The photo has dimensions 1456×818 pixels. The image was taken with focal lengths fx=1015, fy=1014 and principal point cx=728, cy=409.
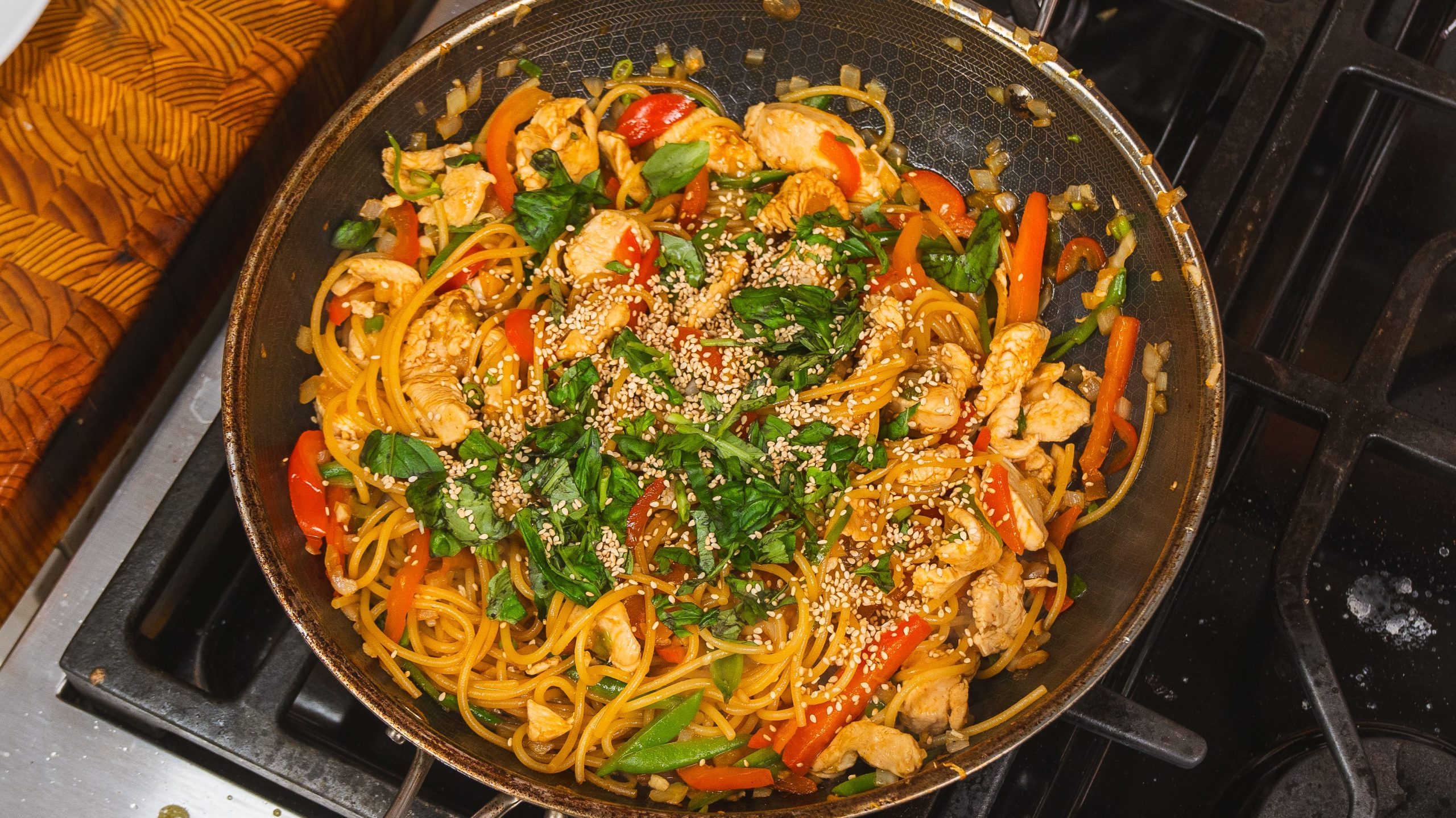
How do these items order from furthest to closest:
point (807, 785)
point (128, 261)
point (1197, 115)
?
point (1197, 115) < point (128, 261) < point (807, 785)

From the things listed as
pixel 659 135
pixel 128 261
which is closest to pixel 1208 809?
pixel 659 135

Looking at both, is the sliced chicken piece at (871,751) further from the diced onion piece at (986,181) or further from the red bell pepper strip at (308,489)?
the diced onion piece at (986,181)

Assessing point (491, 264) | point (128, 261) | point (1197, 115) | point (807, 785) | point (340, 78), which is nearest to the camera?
point (807, 785)

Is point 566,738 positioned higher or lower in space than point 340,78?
lower

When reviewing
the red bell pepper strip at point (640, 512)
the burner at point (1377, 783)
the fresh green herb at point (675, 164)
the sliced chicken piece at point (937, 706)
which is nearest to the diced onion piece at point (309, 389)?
the red bell pepper strip at point (640, 512)

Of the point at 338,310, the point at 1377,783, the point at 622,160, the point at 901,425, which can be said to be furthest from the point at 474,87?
the point at 1377,783

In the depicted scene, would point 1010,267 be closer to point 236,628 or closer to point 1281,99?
point 1281,99

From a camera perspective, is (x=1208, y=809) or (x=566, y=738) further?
(x=1208, y=809)
